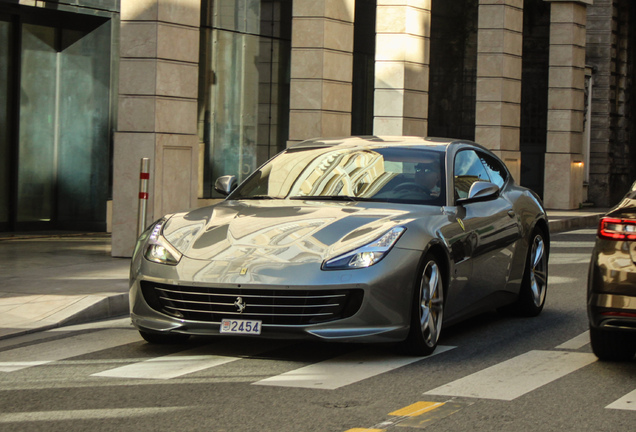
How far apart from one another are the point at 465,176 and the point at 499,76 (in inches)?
740

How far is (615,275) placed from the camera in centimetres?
710

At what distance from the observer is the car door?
856 cm

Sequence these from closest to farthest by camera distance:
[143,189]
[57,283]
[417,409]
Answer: [417,409]
[57,283]
[143,189]

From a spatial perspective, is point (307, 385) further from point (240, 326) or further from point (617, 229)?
point (617, 229)

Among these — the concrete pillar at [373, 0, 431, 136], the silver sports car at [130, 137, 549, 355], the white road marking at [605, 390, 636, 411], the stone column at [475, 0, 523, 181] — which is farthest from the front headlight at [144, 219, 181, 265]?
the stone column at [475, 0, 523, 181]

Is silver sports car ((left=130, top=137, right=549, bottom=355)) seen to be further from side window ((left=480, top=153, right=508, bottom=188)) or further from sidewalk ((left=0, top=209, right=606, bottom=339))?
sidewalk ((left=0, top=209, right=606, bottom=339))

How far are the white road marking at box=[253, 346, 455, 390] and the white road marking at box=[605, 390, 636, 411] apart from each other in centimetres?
147

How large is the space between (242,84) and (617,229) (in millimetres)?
15932

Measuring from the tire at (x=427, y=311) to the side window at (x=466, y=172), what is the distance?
3.26ft

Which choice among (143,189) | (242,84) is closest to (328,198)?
(143,189)

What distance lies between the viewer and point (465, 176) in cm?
914

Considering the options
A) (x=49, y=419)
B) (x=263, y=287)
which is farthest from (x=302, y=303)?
(x=49, y=419)

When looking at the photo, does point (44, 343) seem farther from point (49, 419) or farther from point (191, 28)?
point (191, 28)

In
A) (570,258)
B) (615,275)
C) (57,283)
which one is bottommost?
(57,283)
